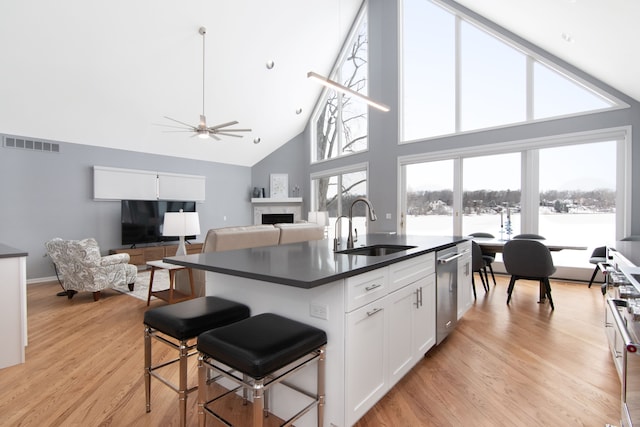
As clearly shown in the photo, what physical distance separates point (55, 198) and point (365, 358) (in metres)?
6.59

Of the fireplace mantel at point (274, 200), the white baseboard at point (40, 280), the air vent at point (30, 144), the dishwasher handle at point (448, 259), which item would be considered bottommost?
the white baseboard at point (40, 280)

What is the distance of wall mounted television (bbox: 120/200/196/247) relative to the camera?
246 inches

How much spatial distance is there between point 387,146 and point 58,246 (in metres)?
6.00

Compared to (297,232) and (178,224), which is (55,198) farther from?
(297,232)

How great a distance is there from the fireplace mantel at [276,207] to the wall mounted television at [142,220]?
249 centimetres

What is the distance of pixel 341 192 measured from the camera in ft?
26.6

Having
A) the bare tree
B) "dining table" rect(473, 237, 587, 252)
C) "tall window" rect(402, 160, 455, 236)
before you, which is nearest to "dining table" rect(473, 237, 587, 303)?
"dining table" rect(473, 237, 587, 252)

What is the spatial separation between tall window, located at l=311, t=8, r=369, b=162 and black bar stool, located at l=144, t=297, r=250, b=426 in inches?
240

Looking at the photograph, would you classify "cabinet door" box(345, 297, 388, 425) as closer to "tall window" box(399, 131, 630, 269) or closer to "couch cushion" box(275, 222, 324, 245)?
"couch cushion" box(275, 222, 324, 245)

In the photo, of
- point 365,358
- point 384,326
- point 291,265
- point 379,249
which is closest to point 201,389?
Answer: point 291,265

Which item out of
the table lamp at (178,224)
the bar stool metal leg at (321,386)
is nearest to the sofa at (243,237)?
the table lamp at (178,224)

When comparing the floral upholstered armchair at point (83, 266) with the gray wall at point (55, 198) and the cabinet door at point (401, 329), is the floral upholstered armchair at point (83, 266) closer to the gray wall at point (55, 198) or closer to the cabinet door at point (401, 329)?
the gray wall at point (55, 198)

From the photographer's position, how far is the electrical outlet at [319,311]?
148 cm

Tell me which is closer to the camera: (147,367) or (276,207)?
(147,367)
